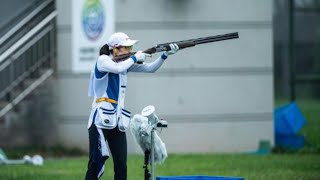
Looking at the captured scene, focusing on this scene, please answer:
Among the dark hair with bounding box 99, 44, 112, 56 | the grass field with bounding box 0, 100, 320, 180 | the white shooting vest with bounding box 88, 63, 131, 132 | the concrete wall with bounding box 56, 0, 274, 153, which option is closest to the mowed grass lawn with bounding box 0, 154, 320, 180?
the grass field with bounding box 0, 100, 320, 180

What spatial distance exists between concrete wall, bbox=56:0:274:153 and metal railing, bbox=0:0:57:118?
413mm

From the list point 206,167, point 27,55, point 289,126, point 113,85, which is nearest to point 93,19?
point 27,55

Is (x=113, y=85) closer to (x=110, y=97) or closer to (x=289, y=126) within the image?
(x=110, y=97)

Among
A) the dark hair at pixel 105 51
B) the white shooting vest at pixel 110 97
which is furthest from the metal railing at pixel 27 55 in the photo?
the white shooting vest at pixel 110 97

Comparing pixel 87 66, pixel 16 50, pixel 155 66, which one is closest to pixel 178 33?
pixel 87 66

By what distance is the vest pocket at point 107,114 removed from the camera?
393 inches

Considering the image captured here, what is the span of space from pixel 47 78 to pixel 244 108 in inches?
145

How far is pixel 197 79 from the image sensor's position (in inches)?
644

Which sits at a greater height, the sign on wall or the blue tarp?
the sign on wall

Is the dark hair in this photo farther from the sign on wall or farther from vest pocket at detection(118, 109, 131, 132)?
the sign on wall

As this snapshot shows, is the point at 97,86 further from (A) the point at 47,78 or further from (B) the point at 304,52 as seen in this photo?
(B) the point at 304,52

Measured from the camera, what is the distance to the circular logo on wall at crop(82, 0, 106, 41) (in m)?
16.1

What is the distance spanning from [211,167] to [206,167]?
8 centimetres

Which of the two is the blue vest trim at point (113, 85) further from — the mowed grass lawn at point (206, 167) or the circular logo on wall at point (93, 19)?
the circular logo on wall at point (93, 19)
